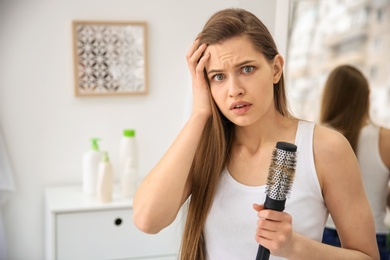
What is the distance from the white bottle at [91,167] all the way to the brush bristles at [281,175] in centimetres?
131

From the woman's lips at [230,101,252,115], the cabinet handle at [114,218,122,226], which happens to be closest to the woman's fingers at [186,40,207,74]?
the woman's lips at [230,101,252,115]

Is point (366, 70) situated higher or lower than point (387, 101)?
higher

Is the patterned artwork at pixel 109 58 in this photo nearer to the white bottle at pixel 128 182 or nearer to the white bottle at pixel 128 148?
the white bottle at pixel 128 148

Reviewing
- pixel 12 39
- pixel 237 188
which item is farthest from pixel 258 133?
pixel 12 39

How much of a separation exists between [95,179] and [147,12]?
2.58 feet

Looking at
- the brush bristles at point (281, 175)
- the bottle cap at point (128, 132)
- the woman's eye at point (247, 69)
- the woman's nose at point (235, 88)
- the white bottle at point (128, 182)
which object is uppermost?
the woman's eye at point (247, 69)

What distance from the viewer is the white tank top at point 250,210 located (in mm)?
891

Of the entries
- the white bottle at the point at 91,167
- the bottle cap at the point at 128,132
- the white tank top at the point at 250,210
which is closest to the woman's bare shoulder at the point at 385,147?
the white tank top at the point at 250,210

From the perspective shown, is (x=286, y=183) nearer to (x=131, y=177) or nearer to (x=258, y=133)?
(x=258, y=133)

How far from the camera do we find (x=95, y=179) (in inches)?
73.7

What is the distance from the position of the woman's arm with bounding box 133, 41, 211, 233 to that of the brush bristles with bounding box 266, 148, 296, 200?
0.27 metres

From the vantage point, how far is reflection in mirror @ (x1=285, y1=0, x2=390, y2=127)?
6.03 feet

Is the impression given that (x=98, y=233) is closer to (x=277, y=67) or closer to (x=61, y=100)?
(x=61, y=100)

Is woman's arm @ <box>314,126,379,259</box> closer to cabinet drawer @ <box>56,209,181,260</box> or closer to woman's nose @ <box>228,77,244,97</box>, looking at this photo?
woman's nose @ <box>228,77,244,97</box>
